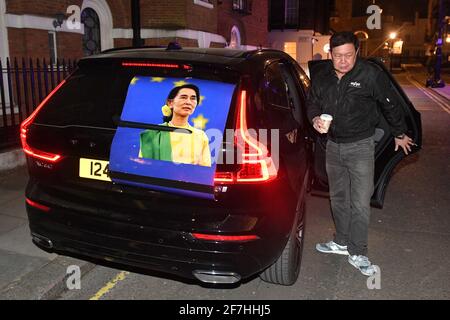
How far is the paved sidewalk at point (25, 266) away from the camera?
3.48 meters

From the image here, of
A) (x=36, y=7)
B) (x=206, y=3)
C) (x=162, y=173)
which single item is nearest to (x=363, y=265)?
(x=162, y=173)

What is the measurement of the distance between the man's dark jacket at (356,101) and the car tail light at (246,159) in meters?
1.11

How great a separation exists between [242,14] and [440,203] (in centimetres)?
1643

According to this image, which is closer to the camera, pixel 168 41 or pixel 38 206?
pixel 38 206

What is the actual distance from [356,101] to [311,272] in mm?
1503

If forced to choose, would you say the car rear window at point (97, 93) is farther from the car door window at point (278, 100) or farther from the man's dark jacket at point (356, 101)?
the man's dark jacket at point (356, 101)

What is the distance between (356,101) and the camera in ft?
11.9

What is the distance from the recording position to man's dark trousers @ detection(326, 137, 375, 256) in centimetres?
376

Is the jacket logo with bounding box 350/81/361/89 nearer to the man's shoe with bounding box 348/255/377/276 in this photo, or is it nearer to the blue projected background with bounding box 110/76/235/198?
the blue projected background with bounding box 110/76/235/198

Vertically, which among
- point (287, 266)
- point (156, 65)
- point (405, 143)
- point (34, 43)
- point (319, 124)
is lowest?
point (287, 266)

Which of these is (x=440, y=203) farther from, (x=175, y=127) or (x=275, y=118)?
(x=175, y=127)

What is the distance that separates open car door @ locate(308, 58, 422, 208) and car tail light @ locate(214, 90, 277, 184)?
1396 millimetres

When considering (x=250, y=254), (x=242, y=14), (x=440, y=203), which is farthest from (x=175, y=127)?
(x=242, y=14)

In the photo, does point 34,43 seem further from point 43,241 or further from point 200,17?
point 43,241
